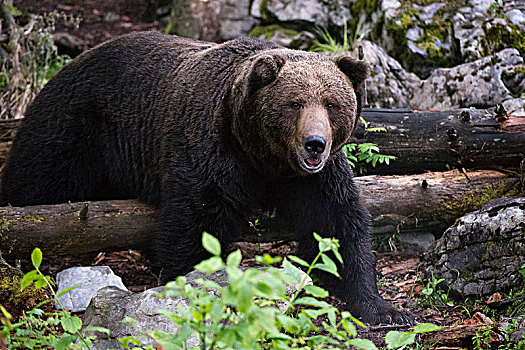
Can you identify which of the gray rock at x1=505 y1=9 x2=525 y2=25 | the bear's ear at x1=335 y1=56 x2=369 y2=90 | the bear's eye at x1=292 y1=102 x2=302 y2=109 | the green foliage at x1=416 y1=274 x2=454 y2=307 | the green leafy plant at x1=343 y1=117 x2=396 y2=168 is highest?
the gray rock at x1=505 y1=9 x2=525 y2=25

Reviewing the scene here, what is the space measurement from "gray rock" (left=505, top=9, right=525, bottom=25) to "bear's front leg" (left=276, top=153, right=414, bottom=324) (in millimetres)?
5138

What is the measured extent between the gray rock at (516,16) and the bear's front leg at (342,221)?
202 inches

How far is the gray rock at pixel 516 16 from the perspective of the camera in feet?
28.4

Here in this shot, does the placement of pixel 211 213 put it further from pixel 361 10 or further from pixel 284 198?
pixel 361 10

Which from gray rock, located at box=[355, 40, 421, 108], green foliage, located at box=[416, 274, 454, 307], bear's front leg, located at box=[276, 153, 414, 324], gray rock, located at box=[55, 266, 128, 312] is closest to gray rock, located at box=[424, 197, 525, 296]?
green foliage, located at box=[416, 274, 454, 307]

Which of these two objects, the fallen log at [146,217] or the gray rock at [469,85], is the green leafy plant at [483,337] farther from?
the gray rock at [469,85]

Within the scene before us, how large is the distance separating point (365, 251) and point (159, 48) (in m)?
2.77

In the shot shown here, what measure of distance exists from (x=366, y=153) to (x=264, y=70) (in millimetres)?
2114

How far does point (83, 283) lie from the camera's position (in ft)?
16.3

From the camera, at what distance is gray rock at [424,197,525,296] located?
4.70 meters

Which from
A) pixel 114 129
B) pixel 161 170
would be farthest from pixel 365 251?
pixel 114 129

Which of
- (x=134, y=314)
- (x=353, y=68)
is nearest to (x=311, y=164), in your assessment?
(x=353, y=68)

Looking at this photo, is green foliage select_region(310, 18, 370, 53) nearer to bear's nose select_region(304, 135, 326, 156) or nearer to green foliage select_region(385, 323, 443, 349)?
bear's nose select_region(304, 135, 326, 156)

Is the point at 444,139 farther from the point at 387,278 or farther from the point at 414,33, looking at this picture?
the point at 414,33
